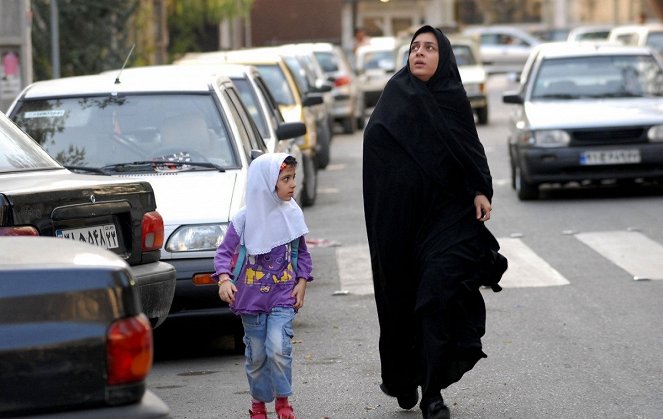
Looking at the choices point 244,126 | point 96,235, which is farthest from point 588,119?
Result: point 96,235

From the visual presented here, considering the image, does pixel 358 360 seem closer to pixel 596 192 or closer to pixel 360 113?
pixel 596 192

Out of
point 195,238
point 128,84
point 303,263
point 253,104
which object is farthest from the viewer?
point 253,104

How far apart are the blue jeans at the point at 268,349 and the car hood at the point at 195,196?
70.8 inches

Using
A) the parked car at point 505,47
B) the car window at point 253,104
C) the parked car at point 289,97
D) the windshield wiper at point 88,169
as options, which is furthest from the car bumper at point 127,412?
the parked car at point 505,47

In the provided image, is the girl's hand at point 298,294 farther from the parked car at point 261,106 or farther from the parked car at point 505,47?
the parked car at point 505,47

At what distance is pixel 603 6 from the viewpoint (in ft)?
240

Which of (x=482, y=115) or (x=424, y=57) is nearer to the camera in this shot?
(x=424, y=57)

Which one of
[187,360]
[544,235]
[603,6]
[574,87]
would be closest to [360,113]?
[574,87]

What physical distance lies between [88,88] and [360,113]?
22.0 meters

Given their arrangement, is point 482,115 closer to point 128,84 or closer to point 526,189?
point 526,189

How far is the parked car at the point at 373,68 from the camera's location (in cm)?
3378

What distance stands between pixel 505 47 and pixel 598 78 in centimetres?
3991

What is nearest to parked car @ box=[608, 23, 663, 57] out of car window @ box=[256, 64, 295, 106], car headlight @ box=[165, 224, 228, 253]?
car window @ box=[256, 64, 295, 106]

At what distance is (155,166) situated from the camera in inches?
372
